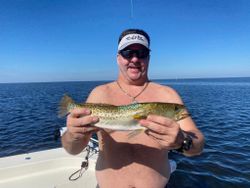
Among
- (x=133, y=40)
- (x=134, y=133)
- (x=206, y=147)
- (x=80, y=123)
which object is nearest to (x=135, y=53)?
(x=133, y=40)

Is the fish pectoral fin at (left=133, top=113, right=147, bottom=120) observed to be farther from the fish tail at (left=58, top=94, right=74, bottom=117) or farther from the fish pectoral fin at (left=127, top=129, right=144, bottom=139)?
the fish tail at (left=58, top=94, right=74, bottom=117)

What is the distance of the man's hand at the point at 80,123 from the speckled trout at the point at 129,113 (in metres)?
0.22

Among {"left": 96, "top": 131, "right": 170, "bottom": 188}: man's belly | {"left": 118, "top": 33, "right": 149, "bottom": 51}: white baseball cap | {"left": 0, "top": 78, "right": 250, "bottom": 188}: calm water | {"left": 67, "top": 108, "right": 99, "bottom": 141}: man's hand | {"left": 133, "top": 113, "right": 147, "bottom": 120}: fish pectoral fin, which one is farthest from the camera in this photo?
{"left": 0, "top": 78, "right": 250, "bottom": 188}: calm water

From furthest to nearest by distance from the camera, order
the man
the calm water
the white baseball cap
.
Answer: the calm water → the white baseball cap → the man

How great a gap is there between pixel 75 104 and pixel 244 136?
48.9 feet

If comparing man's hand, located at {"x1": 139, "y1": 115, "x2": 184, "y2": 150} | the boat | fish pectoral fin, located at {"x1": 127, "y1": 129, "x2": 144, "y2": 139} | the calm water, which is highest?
man's hand, located at {"x1": 139, "y1": 115, "x2": 184, "y2": 150}

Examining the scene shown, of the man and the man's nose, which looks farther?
the man's nose

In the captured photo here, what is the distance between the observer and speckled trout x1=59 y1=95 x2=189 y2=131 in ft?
12.3

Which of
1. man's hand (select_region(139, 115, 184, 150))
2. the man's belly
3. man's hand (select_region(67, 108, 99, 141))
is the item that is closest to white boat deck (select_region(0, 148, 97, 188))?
the man's belly

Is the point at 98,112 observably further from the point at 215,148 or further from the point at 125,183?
the point at 215,148

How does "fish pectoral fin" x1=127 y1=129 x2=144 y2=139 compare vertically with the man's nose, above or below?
below

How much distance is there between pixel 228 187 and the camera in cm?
913

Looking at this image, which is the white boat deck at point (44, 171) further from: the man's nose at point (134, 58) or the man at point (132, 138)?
the man's nose at point (134, 58)

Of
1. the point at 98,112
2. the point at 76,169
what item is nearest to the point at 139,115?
the point at 98,112
